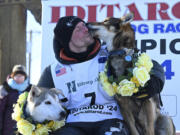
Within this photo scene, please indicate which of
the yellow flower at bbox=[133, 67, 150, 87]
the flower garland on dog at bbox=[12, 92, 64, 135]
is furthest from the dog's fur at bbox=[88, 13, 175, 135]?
the flower garland on dog at bbox=[12, 92, 64, 135]

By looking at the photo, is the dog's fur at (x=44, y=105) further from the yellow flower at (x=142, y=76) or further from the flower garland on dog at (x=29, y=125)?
the yellow flower at (x=142, y=76)

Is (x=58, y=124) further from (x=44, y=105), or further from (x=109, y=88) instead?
(x=109, y=88)

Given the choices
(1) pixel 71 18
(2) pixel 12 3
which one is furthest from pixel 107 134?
(2) pixel 12 3

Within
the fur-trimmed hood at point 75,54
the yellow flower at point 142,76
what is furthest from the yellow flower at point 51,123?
the yellow flower at point 142,76

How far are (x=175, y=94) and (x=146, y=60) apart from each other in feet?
5.34

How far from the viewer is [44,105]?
268 cm

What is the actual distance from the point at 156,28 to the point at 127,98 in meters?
1.61

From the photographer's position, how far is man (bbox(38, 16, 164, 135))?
2.34 m

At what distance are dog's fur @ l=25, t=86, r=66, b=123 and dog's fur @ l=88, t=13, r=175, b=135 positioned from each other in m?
0.45

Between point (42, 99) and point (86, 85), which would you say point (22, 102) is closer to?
point (42, 99)

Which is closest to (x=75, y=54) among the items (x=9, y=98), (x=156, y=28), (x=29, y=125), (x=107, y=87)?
(x=107, y=87)

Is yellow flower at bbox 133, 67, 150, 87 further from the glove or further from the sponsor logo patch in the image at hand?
the sponsor logo patch

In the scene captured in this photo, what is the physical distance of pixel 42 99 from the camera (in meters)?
2.67

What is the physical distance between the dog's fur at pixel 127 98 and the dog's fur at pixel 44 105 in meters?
0.45
